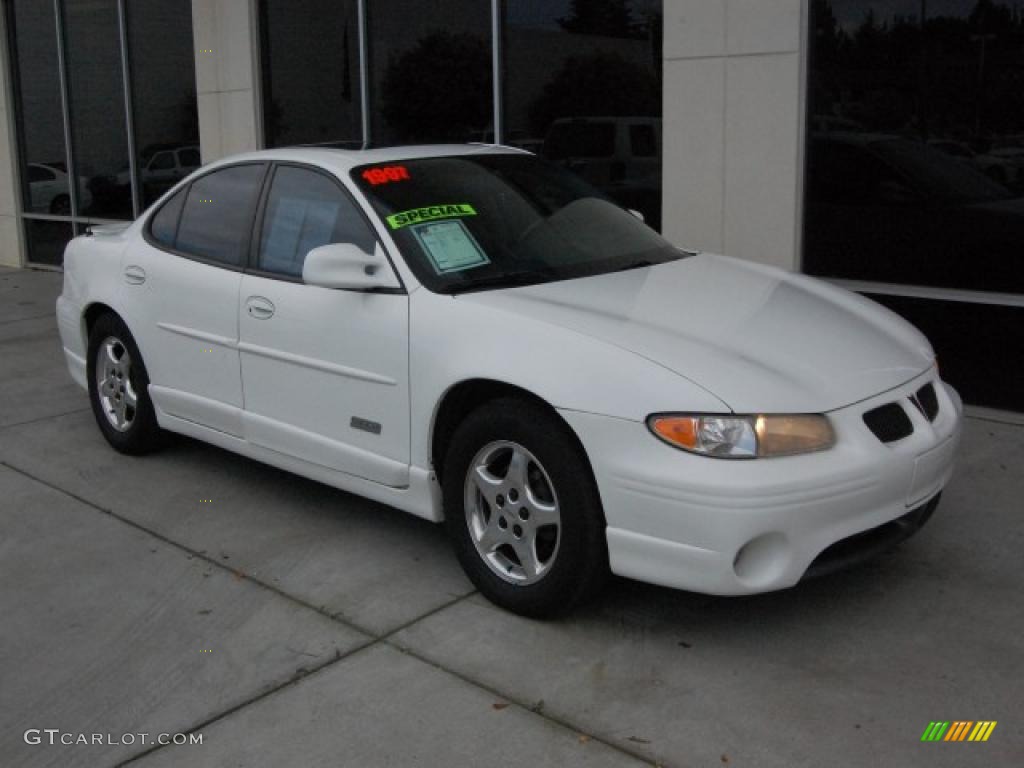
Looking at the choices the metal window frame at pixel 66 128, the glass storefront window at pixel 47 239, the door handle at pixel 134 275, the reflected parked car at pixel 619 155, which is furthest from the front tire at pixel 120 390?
the glass storefront window at pixel 47 239

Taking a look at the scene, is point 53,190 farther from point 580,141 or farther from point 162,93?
point 580,141

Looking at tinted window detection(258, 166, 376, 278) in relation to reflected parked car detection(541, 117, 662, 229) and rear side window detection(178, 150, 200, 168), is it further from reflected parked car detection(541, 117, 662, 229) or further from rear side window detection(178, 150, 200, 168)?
rear side window detection(178, 150, 200, 168)

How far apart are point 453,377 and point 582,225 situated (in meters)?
1.26

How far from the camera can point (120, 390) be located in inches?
250

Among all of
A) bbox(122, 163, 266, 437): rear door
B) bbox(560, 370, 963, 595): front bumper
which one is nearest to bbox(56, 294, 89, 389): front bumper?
bbox(122, 163, 266, 437): rear door

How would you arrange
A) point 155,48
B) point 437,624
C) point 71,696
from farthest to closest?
1. point 155,48
2. point 437,624
3. point 71,696

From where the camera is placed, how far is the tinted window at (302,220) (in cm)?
499

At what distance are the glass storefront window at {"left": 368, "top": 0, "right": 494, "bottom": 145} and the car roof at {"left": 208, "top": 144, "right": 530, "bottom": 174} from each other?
12.7ft

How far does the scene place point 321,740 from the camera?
3.53m

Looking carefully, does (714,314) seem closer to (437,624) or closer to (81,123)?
(437,624)

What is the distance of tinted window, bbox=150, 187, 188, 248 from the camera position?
601 cm

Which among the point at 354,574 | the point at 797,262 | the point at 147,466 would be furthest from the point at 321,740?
the point at 797,262

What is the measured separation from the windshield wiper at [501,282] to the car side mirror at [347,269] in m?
0.25

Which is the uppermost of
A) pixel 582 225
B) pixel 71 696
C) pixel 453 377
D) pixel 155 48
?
pixel 155 48
